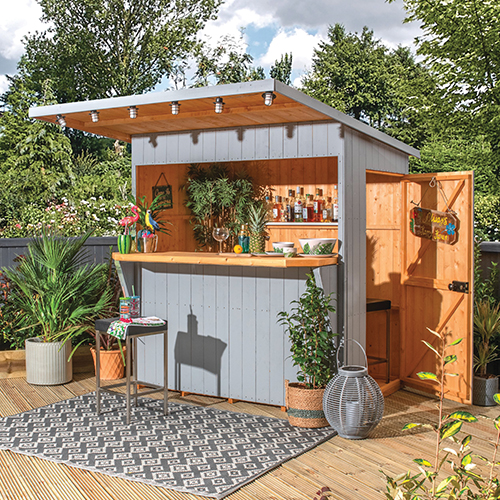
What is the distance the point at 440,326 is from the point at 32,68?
62.9 ft

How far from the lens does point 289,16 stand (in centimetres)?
3300

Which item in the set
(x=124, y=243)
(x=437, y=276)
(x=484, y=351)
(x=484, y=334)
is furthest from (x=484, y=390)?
(x=124, y=243)

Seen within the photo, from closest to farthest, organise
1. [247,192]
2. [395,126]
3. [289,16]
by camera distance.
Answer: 1. [247,192]
2. [395,126]
3. [289,16]

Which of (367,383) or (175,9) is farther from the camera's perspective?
(175,9)

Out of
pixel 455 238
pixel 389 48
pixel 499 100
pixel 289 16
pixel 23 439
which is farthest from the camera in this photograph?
pixel 289 16

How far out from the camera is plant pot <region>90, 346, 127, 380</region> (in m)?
5.58

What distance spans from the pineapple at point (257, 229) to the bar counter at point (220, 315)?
0.60 ft

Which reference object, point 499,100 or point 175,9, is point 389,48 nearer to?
point 175,9

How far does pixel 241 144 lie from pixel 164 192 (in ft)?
3.76

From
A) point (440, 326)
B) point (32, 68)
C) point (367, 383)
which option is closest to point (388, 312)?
point (440, 326)

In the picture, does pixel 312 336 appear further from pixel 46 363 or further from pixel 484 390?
pixel 46 363

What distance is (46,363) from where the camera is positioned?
214 inches

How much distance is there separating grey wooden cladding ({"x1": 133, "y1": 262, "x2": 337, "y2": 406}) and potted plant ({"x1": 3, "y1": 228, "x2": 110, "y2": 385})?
701 millimetres

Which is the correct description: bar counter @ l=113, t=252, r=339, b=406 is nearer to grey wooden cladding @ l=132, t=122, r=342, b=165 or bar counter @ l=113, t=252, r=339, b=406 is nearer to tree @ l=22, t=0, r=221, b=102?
grey wooden cladding @ l=132, t=122, r=342, b=165
